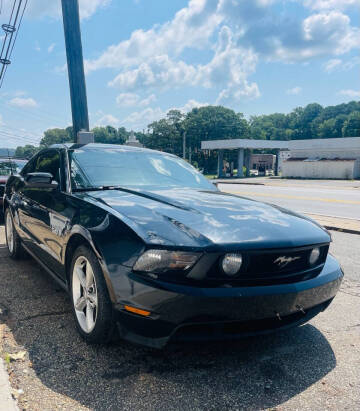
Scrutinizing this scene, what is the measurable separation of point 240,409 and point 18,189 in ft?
12.8

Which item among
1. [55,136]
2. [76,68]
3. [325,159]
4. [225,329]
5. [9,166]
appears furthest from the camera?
[55,136]

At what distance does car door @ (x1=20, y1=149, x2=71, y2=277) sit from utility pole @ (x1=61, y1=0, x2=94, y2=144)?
4.03 metres

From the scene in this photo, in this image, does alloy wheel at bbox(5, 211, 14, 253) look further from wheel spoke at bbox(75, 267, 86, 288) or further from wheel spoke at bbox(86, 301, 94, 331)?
wheel spoke at bbox(86, 301, 94, 331)

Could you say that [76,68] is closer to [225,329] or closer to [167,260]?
[167,260]

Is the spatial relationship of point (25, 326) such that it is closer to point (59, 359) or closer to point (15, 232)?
point (59, 359)

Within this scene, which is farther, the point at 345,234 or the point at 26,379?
the point at 345,234

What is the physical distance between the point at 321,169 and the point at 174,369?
4093cm

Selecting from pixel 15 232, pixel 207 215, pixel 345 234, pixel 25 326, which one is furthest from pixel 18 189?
pixel 345 234

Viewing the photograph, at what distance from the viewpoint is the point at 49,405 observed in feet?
6.48

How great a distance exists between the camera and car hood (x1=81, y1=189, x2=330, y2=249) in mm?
2156

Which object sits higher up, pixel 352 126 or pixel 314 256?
pixel 352 126

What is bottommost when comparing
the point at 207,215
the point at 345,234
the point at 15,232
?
the point at 345,234

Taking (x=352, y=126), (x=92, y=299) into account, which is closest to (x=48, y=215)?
(x=92, y=299)

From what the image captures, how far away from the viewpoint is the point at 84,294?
2689 millimetres
